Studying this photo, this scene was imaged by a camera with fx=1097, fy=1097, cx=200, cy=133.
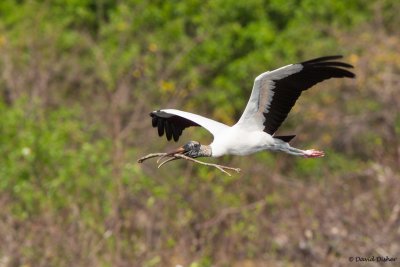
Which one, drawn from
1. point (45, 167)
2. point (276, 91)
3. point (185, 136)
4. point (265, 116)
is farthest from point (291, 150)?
point (185, 136)

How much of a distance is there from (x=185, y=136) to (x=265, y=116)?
842 cm

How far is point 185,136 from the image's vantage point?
17.4 meters

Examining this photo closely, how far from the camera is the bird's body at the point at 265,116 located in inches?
347

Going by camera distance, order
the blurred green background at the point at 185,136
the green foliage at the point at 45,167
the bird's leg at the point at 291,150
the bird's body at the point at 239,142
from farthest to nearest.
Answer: the green foliage at the point at 45,167
the blurred green background at the point at 185,136
the bird's leg at the point at 291,150
the bird's body at the point at 239,142

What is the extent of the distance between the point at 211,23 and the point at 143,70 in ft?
10.9

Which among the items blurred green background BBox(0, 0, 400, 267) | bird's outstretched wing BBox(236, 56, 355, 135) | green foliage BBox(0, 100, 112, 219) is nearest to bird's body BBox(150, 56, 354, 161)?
bird's outstretched wing BBox(236, 56, 355, 135)

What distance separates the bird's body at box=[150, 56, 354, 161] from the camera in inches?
347

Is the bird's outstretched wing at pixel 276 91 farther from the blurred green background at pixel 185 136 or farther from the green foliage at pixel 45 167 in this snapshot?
the green foliage at pixel 45 167

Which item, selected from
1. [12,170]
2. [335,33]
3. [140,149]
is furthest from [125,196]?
[335,33]

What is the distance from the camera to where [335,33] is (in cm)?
2094

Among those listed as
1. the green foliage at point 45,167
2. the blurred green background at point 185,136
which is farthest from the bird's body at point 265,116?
the green foliage at point 45,167

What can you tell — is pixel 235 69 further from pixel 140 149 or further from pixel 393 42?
pixel 140 149

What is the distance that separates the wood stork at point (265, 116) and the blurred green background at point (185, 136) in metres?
2.93

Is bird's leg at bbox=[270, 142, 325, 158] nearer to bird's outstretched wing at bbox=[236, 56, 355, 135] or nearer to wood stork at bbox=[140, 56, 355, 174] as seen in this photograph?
wood stork at bbox=[140, 56, 355, 174]
